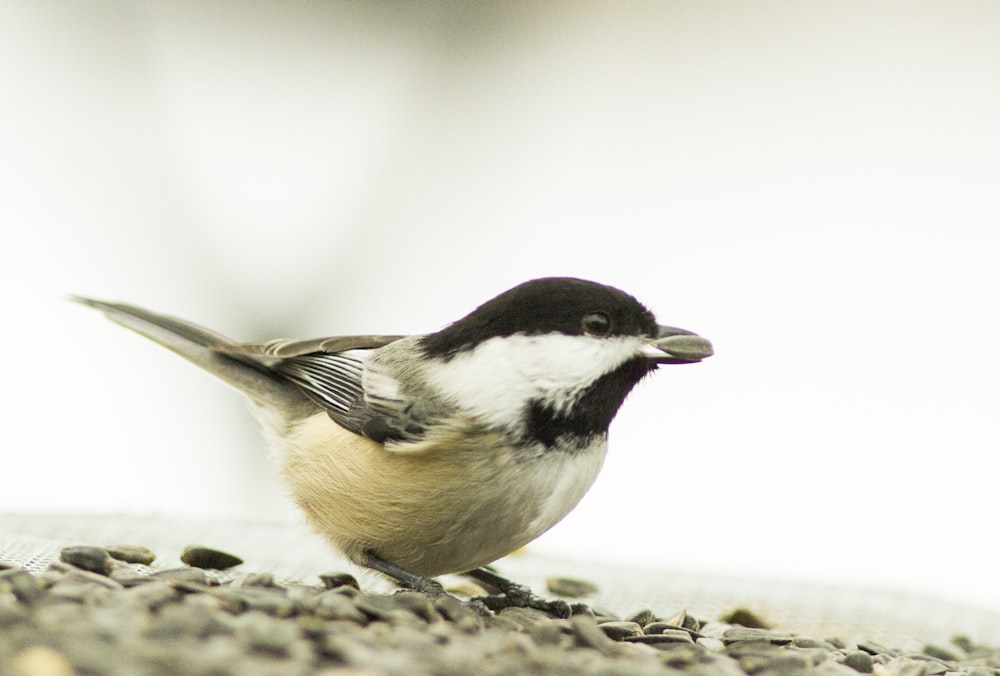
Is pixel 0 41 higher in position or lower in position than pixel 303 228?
higher

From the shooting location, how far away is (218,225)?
4297 millimetres

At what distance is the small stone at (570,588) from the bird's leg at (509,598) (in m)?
0.23

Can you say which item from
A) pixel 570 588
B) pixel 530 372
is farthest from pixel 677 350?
pixel 570 588

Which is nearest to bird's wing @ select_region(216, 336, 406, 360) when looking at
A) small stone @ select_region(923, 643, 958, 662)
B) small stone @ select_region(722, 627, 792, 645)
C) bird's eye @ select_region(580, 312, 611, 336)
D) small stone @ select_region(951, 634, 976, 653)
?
bird's eye @ select_region(580, 312, 611, 336)

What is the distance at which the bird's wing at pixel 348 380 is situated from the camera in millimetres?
1895

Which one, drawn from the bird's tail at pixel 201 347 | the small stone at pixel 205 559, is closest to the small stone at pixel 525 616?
the small stone at pixel 205 559

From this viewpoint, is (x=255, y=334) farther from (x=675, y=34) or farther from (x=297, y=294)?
(x=675, y=34)

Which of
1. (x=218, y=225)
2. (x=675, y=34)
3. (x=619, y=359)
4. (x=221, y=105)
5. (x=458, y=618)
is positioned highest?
(x=675, y=34)

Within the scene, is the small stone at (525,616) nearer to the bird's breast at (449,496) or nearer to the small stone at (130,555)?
the bird's breast at (449,496)

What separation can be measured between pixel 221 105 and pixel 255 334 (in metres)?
1.12

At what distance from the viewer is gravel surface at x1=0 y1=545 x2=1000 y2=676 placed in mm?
1150

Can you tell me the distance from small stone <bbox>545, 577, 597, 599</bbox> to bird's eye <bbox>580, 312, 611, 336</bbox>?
73 cm

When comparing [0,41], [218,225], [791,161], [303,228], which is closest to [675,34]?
[791,161]

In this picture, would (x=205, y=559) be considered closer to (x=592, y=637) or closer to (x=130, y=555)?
(x=130, y=555)
